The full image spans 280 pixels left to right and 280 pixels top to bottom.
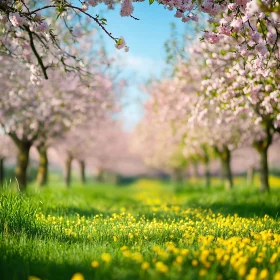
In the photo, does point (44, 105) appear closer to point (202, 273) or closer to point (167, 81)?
point (167, 81)

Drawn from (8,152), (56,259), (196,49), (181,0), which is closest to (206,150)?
(196,49)

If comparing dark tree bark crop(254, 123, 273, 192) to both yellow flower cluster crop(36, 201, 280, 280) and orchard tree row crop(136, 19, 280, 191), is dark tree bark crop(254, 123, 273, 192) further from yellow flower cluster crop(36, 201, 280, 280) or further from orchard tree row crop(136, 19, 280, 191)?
yellow flower cluster crop(36, 201, 280, 280)

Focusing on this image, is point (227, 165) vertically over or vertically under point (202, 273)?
over

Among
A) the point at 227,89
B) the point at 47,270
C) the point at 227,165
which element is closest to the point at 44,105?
the point at 227,89

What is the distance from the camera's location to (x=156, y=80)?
2441cm

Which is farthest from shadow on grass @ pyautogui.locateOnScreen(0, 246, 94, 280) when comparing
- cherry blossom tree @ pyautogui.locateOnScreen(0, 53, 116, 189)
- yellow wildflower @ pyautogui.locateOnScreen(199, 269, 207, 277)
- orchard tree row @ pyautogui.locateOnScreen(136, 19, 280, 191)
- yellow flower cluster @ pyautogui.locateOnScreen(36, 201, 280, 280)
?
cherry blossom tree @ pyautogui.locateOnScreen(0, 53, 116, 189)

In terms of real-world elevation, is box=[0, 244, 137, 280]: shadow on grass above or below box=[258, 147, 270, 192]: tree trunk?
below

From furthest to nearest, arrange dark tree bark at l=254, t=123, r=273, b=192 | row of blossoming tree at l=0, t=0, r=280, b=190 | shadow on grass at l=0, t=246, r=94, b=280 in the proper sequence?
dark tree bark at l=254, t=123, r=273, b=192
row of blossoming tree at l=0, t=0, r=280, b=190
shadow on grass at l=0, t=246, r=94, b=280

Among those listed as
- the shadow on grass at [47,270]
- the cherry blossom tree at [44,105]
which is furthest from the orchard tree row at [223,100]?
the shadow on grass at [47,270]

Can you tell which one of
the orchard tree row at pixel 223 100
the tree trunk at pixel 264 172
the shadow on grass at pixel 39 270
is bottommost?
the shadow on grass at pixel 39 270

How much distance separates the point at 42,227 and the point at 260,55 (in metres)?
5.31

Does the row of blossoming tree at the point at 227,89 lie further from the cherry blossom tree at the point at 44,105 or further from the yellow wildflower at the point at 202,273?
the cherry blossom tree at the point at 44,105

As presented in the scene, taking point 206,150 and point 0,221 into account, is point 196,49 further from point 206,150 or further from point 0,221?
point 206,150

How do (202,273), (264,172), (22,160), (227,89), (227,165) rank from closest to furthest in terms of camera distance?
(202,273), (227,89), (264,172), (22,160), (227,165)
